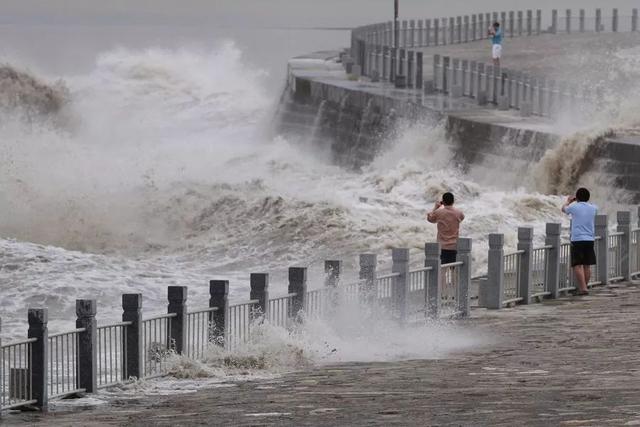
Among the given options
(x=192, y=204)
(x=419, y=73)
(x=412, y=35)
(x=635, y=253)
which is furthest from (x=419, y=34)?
(x=635, y=253)

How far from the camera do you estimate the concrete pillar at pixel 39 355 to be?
1492 centimetres

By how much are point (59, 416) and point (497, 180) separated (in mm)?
28385

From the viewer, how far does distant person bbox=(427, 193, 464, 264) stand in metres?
22.3

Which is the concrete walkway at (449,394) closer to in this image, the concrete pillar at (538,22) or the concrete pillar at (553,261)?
the concrete pillar at (553,261)

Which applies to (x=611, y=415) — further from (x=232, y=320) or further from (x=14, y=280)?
(x=14, y=280)

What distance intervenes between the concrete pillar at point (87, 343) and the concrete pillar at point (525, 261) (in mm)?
8264

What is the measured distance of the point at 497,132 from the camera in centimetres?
4294

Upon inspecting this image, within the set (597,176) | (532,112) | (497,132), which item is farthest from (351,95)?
(597,176)

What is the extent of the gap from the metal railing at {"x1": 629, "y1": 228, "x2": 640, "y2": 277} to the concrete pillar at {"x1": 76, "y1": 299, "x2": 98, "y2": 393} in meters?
11.2

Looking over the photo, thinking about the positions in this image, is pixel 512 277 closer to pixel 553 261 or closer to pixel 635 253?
pixel 553 261

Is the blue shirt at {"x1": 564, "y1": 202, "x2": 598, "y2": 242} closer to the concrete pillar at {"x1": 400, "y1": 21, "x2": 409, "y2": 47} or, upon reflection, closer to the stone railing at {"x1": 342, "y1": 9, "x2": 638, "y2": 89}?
the stone railing at {"x1": 342, "y1": 9, "x2": 638, "y2": 89}

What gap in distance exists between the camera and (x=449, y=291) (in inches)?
843

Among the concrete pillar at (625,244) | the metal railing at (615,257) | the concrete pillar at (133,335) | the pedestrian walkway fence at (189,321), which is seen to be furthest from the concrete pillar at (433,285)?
the concrete pillar at (133,335)

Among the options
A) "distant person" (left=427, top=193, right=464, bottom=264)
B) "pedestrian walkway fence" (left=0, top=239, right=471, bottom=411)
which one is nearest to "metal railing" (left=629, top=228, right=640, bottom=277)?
"distant person" (left=427, top=193, right=464, bottom=264)
